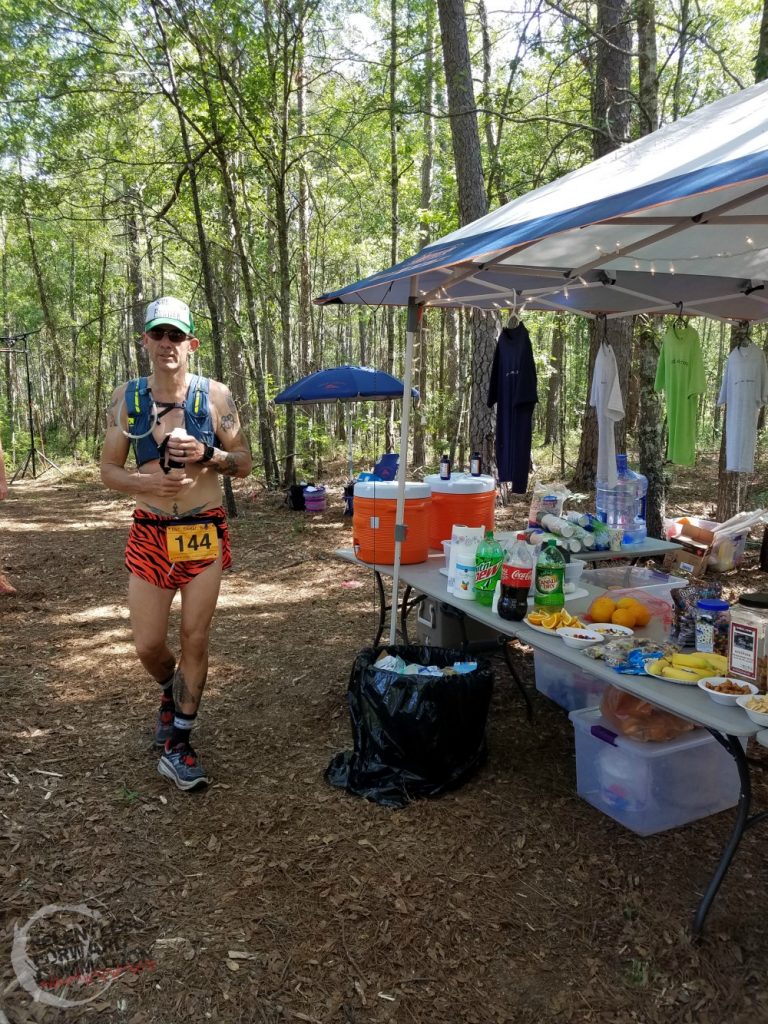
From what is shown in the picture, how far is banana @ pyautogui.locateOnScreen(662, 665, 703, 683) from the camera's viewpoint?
7.88 feet

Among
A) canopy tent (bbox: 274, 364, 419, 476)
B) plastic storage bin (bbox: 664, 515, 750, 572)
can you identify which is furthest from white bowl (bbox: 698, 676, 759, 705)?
canopy tent (bbox: 274, 364, 419, 476)

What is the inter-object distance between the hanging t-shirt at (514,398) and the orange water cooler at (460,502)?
40.3 inches

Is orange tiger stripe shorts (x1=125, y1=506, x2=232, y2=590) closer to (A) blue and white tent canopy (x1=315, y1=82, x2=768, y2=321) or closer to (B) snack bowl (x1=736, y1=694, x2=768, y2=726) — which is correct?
(A) blue and white tent canopy (x1=315, y1=82, x2=768, y2=321)

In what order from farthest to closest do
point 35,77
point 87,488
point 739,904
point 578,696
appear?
point 87,488
point 35,77
point 578,696
point 739,904

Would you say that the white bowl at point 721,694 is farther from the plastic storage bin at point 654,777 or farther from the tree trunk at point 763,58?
the tree trunk at point 763,58

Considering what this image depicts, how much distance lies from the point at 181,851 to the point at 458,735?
4.18ft

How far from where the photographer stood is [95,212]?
58.8 feet

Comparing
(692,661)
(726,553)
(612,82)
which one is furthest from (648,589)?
(612,82)

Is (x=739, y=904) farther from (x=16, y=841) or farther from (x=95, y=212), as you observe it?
(x=95, y=212)

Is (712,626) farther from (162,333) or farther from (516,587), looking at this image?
(162,333)

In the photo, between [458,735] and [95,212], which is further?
[95,212]

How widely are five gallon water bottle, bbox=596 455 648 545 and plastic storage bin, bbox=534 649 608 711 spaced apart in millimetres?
1493

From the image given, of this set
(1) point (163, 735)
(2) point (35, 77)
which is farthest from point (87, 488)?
(1) point (163, 735)
